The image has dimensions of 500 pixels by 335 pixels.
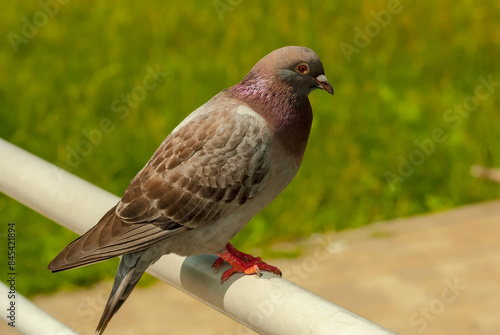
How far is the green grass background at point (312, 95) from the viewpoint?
8.21 m

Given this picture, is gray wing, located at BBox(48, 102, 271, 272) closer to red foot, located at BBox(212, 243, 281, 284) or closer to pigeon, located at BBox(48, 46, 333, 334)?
pigeon, located at BBox(48, 46, 333, 334)

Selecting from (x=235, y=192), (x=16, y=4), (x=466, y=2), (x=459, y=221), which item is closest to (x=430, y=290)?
(x=459, y=221)

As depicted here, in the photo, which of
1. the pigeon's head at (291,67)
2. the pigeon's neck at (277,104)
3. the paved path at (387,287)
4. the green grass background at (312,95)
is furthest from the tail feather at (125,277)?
the green grass background at (312,95)

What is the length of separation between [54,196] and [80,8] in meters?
9.45

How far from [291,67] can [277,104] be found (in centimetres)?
14

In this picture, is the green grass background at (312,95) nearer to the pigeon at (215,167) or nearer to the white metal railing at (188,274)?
the pigeon at (215,167)

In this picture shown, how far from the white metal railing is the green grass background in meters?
4.55

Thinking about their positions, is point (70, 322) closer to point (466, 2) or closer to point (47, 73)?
point (47, 73)

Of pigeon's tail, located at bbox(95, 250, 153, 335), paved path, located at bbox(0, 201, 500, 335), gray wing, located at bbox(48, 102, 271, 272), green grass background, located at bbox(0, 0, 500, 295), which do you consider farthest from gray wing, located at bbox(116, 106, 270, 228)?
green grass background, located at bbox(0, 0, 500, 295)

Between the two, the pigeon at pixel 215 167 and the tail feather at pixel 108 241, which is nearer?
the tail feather at pixel 108 241

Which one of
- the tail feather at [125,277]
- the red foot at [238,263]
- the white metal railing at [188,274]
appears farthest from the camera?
the tail feather at [125,277]

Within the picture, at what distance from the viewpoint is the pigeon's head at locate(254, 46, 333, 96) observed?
3183 millimetres

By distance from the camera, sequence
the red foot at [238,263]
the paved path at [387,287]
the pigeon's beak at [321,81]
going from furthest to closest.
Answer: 1. the paved path at [387,287]
2. the pigeon's beak at [321,81]
3. the red foot at [238,263]

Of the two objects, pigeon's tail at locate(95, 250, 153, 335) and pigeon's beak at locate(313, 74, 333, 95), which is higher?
pigeon's beak at locate(313, 74, 333, 95)
